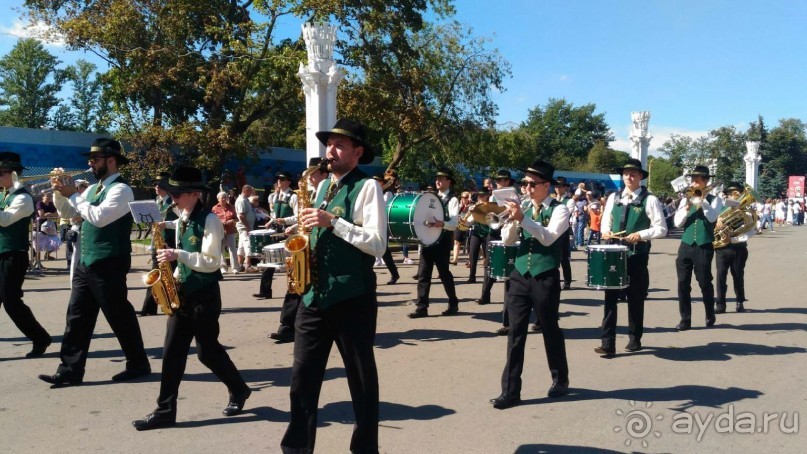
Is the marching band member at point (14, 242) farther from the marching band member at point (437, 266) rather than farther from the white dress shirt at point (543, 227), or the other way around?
the white dress shirt at point (543, 227)

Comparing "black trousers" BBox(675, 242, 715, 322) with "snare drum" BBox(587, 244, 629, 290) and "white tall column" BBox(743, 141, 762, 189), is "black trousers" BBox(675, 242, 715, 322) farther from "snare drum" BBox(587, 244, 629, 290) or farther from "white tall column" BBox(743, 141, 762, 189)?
"white tall column" BBox(743, 141, 762, 189)

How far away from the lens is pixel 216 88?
1927 centimetres

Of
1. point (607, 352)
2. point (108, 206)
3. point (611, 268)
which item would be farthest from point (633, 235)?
point (108, 206)

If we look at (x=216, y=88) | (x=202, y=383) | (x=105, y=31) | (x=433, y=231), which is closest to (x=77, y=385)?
(x=202, y=383)

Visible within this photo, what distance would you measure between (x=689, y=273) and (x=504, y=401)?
181 inches

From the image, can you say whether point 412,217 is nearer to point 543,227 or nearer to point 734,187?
point 543,227

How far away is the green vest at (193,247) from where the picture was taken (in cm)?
489

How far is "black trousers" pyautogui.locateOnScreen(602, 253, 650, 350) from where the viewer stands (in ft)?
A: 22.9

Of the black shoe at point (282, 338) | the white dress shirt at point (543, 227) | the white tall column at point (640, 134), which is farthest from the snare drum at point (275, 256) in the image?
the white tall column at point (640, 134)

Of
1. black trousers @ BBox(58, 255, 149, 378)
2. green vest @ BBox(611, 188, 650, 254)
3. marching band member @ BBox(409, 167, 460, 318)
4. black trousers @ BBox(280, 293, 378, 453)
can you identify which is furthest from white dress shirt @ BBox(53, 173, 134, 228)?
green vest @ BBox(611, 188, 650, 254)

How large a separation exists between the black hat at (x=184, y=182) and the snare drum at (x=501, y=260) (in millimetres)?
3746

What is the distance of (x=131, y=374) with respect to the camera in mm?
6109

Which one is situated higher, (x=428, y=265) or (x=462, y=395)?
(x=428, y=265)

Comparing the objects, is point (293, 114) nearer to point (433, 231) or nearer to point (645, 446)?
point (433, 231)
